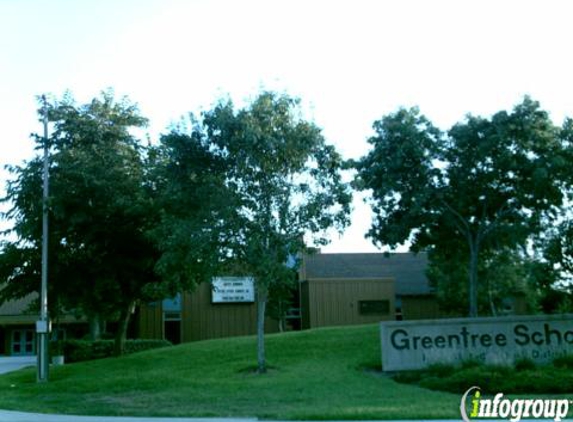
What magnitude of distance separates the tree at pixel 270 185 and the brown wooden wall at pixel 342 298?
A: 1988 centimetres

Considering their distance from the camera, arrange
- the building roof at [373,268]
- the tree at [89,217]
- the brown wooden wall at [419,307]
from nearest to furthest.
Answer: the tree at [89,217], the brown wooden wall at [419,307], the building roof at [373,268]

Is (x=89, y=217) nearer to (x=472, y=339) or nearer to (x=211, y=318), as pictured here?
(x=472, y=339)

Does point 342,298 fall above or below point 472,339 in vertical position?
above

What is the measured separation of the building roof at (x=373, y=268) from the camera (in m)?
42.1

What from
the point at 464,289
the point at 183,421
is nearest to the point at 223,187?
the point at 183,421

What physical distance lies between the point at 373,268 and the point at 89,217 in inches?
930

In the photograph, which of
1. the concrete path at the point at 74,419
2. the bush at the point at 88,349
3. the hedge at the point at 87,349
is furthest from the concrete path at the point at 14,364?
the concrete path at the point at 74,419

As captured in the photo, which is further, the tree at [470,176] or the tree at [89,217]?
the tree at [89,217]

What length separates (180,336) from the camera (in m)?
40.0

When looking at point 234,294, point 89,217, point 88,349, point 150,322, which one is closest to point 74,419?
point 89,217

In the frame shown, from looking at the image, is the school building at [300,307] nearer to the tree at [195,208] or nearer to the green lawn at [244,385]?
the green lawn at [244,385]

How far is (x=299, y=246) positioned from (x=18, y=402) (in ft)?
25.1

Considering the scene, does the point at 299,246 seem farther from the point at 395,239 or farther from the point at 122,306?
the point at 122,306

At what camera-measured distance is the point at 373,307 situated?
129ft
